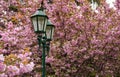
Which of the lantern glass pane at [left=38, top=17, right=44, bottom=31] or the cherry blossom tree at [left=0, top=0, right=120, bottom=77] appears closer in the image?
the lantern glass pane at [left=38, top=17, right=44, bottom=31]

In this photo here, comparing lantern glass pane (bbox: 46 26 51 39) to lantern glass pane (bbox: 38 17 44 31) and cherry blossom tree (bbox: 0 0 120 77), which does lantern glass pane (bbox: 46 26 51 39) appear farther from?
cherry blossom tree (bbox: 0 0 120 77)

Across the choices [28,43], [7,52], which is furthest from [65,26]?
[7,52]

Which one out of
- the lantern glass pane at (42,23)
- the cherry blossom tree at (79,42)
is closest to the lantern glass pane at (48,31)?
the lantern glass pane at (42,23)

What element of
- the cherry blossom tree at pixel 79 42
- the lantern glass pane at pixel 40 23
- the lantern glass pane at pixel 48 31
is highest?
the lantern glass pane at pixel 40 23

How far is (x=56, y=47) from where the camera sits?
1537cm

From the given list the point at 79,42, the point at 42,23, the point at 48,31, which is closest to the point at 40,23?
the point at 42,23

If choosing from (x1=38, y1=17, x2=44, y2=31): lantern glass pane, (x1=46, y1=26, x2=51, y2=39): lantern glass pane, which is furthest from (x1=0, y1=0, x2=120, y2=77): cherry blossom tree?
(x1=38, y1=17, x2=44, y2=31): lantern glass pane

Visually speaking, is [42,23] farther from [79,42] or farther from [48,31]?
[79,42]

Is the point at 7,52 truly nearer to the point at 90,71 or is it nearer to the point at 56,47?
the point at 56,47

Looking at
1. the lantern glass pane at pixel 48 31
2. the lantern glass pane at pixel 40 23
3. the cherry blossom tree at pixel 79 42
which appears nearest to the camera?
the lantern glass pane at pixel 40 23

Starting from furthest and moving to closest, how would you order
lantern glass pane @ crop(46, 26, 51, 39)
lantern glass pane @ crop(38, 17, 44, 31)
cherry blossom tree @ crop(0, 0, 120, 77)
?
cherry blossom tree @ crop(0, 0, 120, 77), lantern glass pane @ crop(46, 26, 51, 39), lantern glass pane @ crop(38, 17, 44, 31)

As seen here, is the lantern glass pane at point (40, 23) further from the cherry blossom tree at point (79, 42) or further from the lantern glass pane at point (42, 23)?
the cherry blossom tree at point (79, 42)

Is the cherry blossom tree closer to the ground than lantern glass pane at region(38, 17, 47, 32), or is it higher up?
closer to the ground

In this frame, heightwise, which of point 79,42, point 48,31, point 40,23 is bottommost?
point 79,42
